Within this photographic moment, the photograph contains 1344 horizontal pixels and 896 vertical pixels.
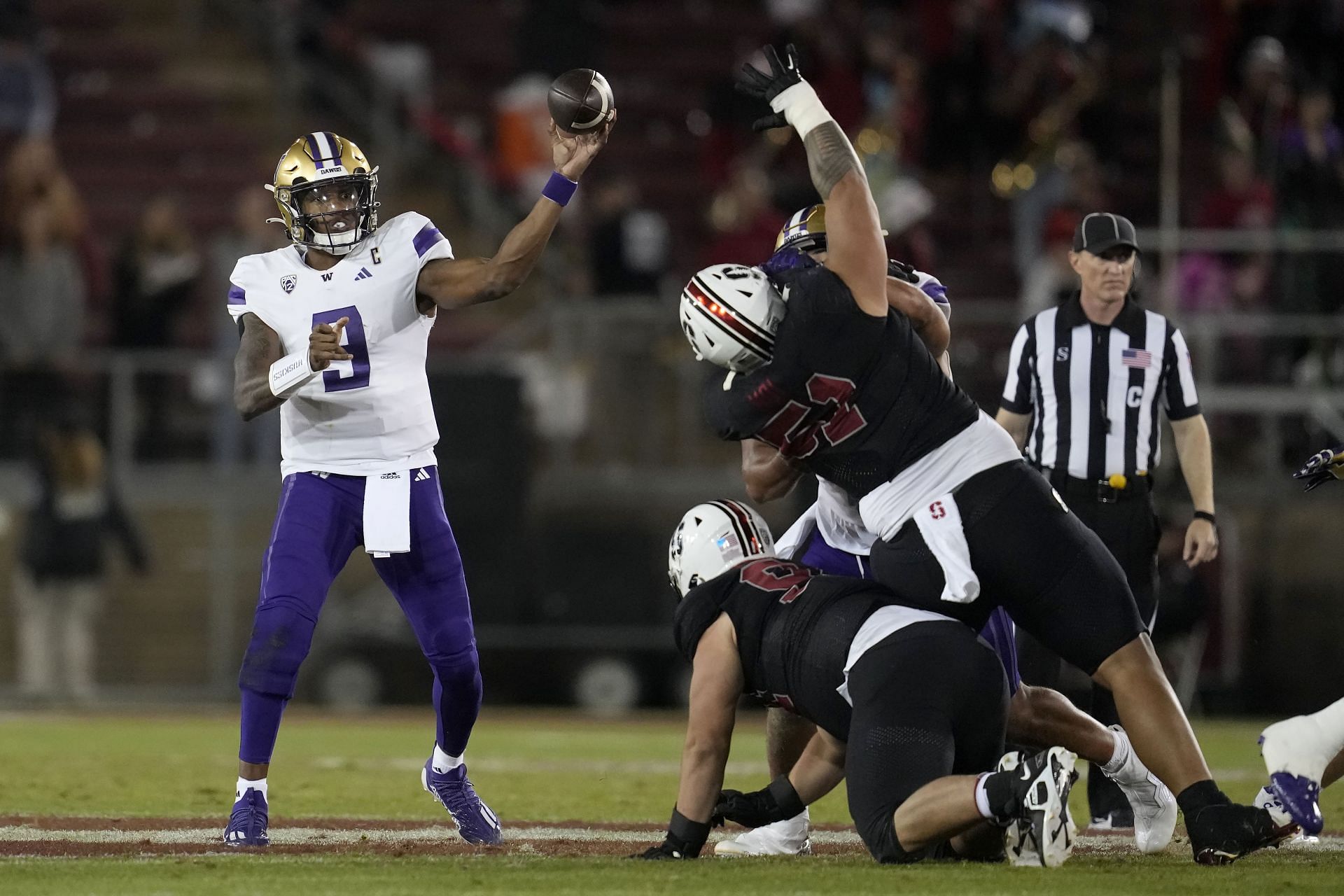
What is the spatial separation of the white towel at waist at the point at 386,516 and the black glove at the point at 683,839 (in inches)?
44.7

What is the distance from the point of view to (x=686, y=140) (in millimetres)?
14914

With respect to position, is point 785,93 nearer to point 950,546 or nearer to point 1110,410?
point 950,546

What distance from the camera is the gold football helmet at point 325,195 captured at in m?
5.58

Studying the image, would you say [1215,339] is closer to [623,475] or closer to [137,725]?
[623,475]

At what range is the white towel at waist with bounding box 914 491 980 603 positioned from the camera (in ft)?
15.6

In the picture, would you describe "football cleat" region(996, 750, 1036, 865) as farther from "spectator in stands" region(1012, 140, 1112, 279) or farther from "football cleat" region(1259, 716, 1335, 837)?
"spectator in stands" region(1012, 140, 1112, 279)

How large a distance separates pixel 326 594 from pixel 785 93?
1831mm

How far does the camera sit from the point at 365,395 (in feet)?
18.0

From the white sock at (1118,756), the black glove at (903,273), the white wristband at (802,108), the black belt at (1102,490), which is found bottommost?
the white sock at (1118,756)

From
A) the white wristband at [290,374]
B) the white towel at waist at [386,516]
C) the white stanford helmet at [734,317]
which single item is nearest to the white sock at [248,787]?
the white towel at waist at [386,516]

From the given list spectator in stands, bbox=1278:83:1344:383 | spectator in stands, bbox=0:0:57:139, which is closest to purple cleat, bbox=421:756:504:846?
spectator in stands, bbox=1278:83:1344:383

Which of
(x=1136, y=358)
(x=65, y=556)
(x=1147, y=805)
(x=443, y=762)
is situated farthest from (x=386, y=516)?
(x=65, y=556)

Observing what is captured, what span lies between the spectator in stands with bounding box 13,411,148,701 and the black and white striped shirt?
6700 millimetres

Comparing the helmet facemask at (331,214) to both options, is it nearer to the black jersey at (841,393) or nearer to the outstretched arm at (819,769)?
the black jersey at (841,393)
